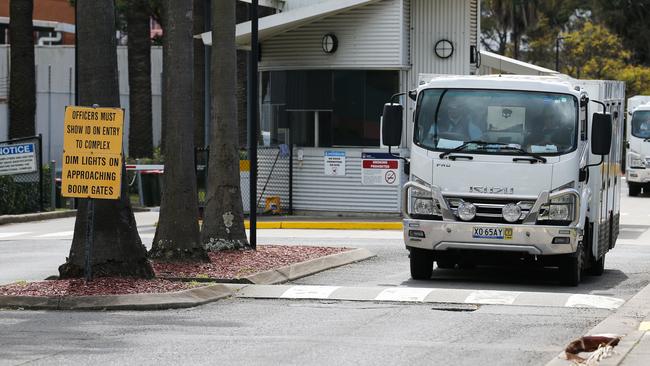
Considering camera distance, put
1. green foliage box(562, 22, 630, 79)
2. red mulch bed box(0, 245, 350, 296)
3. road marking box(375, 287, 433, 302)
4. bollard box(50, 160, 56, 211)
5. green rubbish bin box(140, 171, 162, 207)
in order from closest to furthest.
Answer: red mulch bed box(0, 245, 350, 296), road marking box(375, 287, 433, 302), bollard box(50, 160, 56, 211), green rubbish bin box(140, 171, 162, 207), green foliage box(562, 22, 630, 79)

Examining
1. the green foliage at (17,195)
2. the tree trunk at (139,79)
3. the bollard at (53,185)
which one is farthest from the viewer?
the tree trunk at (139,79)

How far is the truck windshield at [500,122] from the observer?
53.6ft

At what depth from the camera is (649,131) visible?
41.2 meters

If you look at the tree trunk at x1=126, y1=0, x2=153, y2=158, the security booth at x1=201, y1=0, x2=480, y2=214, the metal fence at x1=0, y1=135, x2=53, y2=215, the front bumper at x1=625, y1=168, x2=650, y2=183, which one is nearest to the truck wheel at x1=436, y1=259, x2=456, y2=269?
the security booth at x1=201, y1=0, x2=480, y2=214

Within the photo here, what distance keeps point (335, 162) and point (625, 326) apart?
16.5 meters

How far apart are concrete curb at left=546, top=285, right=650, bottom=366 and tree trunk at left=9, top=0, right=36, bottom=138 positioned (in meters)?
23.5

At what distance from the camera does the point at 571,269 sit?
54.7ft

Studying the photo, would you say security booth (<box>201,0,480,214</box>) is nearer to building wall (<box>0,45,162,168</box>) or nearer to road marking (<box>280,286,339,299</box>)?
road marking (<box>280,286,339,299</box>)

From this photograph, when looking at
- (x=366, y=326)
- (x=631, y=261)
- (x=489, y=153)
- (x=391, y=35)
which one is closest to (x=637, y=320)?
(x=366, y=326)

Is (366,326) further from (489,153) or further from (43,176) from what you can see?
(43,176)

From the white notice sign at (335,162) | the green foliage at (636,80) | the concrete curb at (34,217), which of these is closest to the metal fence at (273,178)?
the white notice sign at (335,162)

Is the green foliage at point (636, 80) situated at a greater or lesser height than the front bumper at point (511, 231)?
greater

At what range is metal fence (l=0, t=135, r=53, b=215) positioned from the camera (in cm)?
3078

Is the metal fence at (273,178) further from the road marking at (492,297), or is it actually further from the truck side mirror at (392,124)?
the road marking at (492,297)
